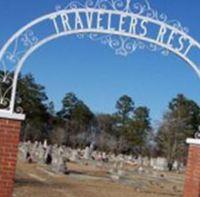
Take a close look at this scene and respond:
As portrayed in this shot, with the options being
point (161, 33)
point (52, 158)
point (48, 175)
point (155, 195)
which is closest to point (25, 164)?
point (52, 158)

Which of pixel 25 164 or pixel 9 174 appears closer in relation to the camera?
pixel 9 174

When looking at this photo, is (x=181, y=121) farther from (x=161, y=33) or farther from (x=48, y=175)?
(x=161, y=33)

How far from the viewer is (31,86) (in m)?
97.0

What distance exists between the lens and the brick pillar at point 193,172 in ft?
39.0

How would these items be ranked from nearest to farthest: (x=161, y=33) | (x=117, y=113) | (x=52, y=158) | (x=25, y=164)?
(x=161, y=33)
(x=25, y=164)
(x=52, y=158)
(x=117, y=113)

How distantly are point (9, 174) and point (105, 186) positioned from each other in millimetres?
19851

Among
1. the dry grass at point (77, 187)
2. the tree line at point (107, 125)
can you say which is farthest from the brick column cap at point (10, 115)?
the tree line at point (107, 125)

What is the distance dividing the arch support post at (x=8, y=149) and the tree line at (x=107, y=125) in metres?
69.5

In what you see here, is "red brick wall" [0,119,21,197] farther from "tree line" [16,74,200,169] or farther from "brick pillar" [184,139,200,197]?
"tree line" [16,74,200,169]

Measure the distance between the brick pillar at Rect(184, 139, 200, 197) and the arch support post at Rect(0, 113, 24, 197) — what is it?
3.65 m

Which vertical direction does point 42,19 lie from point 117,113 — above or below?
below

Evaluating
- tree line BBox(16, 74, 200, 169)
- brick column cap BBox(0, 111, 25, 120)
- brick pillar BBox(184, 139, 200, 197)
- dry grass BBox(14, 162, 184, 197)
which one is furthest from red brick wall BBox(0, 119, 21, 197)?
tree line BBox(16, 74, 200, 169)

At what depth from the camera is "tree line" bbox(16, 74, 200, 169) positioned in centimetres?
8438

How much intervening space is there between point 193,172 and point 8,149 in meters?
3.82
